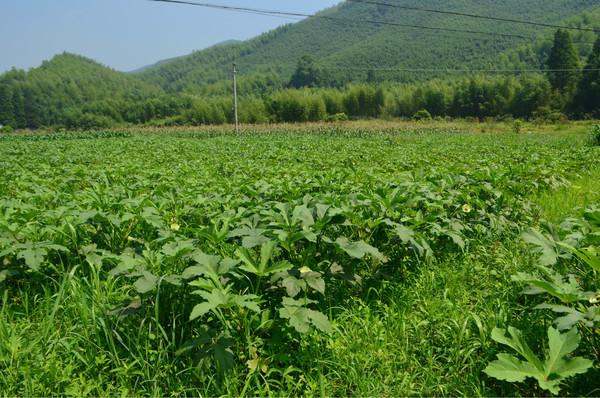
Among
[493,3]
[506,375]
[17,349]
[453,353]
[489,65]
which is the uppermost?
[493,3]

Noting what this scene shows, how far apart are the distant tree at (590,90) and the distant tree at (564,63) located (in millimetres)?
2302

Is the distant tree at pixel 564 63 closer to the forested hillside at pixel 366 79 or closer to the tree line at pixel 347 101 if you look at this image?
the tree line at pixel 347 101

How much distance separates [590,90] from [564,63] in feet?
26.7

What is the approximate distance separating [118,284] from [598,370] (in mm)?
3014

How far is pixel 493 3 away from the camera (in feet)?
496

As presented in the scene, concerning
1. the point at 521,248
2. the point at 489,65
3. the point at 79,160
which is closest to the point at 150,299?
the point at 521,248

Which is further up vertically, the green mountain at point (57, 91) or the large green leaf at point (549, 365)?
the green mountain at point (57, 91)

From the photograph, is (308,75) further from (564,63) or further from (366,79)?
(564,63)

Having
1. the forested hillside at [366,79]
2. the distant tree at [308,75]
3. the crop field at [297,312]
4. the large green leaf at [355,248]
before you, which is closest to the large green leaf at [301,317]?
the crop field at [297,312]

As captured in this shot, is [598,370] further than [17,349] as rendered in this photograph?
No

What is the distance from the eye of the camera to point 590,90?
45.9 metres

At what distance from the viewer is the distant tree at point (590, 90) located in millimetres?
45219

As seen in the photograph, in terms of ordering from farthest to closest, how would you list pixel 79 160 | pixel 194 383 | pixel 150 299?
pixel 79 160, pixel 150 299, pixel 194 383

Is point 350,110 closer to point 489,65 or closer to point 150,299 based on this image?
point 489,65
